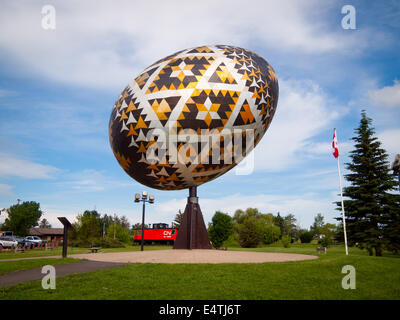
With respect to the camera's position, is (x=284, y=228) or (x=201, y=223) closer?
(x=201, y=223)

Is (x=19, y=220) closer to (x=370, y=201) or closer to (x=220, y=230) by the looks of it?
(x=220, y=230)

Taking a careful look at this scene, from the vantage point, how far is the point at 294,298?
721 cm

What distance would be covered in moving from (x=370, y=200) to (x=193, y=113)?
59.2ft

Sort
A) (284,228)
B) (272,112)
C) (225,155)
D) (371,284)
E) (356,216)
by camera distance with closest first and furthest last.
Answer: (371,284) < (225,155) < (272,112) < (356,216) < (284,228)

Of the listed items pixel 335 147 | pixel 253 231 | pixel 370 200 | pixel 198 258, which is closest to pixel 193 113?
pixel 198 258

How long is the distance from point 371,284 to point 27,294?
1018 centimetres

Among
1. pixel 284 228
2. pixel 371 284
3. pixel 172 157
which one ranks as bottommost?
pixel 284 228

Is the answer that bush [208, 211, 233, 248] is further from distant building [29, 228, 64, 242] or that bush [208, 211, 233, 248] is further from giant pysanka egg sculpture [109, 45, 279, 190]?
distant building [29, 228, 64, 242]

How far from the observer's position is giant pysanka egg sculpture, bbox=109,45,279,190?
1623 centimetres

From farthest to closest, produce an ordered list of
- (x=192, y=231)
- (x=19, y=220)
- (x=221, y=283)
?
(x=19, y=220) → (x=192, y=231) → (x=221, y=283)

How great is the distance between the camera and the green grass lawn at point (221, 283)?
7.40 m

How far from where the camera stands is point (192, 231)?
19.3 meters

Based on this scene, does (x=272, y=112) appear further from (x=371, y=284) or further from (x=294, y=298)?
(x=294, y=298)
